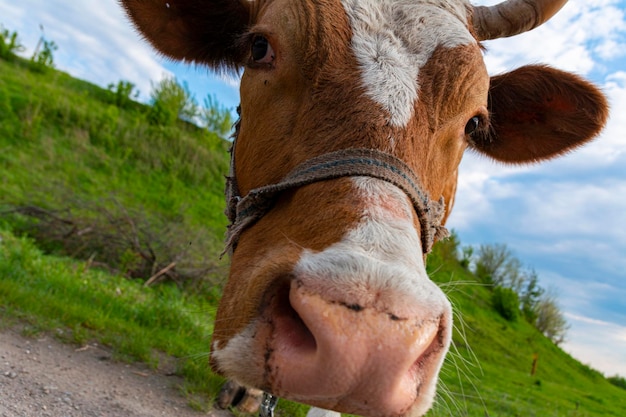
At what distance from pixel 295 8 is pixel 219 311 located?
58.0 inches

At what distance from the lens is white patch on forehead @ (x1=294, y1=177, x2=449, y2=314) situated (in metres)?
1.29

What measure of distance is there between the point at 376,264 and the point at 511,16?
278cm

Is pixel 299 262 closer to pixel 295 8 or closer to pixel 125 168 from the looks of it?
pixel 295 8

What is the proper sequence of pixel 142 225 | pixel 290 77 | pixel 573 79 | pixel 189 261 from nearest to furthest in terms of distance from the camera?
pixel 290 77, pixel 573 79, pixel 189 261, pixel 142 225

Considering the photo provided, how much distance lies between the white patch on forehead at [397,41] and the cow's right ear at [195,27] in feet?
3.72

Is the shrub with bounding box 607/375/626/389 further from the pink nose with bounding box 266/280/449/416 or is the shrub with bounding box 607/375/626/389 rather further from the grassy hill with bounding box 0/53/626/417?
the pink nose with bounding box 266/280/449/416

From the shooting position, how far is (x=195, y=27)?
11.1ft

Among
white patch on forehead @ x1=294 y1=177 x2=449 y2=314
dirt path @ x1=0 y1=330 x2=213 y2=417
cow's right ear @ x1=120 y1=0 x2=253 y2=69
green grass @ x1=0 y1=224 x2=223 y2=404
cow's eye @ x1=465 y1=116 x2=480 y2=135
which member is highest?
cow's right ear @ x1=120 y1=0 x2=253 y2=69

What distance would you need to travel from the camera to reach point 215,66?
3.51 m

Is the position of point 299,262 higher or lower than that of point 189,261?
higher

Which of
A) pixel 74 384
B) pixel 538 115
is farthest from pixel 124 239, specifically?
pixel 538 115

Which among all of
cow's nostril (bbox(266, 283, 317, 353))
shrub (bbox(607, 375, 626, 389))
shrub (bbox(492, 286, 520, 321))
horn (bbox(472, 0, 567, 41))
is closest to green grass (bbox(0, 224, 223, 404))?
cow's nostril (bbox(266, 283, 317, 353))

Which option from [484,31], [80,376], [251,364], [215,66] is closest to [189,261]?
[80,376]

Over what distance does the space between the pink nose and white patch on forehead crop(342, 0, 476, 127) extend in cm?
95
